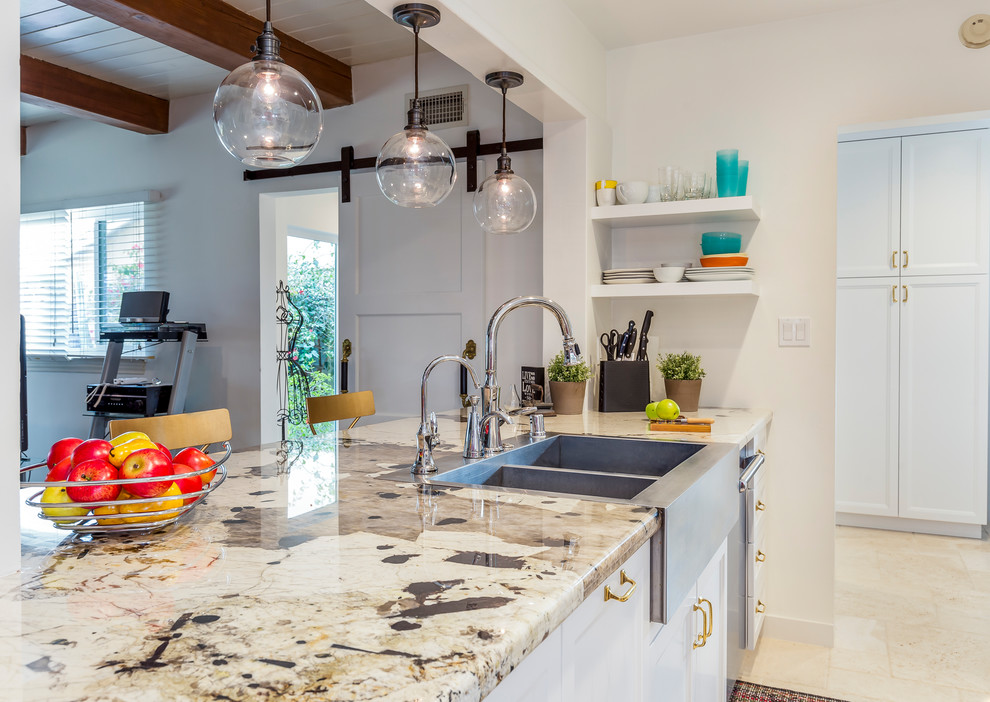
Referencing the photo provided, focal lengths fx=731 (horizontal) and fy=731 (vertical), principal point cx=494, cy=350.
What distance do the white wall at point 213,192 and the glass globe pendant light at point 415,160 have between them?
1.57 metres

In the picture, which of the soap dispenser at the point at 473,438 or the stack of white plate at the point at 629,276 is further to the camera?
the stack of white plate at the point at 629,276

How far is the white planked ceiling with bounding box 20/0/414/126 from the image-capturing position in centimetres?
309

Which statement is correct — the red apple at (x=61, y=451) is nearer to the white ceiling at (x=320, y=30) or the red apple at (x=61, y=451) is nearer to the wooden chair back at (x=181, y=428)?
the wooden chair back at (x=181, y=428)

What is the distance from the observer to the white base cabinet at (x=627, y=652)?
899 millimetres

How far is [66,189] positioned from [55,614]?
4.79 m

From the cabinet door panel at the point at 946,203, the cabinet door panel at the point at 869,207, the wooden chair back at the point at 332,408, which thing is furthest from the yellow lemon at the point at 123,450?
the cabinet door panel at the point at 946,203

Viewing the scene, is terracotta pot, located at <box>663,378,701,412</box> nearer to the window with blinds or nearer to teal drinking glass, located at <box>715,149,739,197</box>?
teal drinking glass, located at <box>715,149,739,197</box>

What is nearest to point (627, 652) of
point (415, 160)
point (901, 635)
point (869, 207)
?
point (415, 160)

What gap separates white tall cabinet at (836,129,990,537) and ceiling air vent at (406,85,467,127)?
7.29 feet

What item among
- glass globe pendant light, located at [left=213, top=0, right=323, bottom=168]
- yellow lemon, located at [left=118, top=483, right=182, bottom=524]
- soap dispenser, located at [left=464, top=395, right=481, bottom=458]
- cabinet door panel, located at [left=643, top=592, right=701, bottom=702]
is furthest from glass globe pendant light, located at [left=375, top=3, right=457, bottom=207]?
cabinet door panel, located at [left=643, top=592, right=701, bottom=702]

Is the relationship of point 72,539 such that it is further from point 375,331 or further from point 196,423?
point 375,331

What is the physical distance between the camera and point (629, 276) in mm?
2939

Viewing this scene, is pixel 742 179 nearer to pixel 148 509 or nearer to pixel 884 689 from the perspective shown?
pixel 884 689

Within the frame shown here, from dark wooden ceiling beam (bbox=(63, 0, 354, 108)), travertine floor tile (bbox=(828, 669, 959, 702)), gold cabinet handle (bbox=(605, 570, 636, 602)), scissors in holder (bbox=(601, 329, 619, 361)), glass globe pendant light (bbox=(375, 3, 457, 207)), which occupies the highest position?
dark wooden ceiling beam (bbox=(63, 0, 354, 108))
